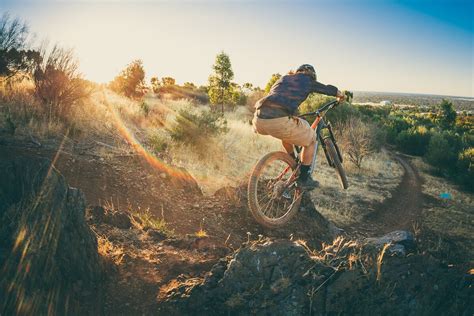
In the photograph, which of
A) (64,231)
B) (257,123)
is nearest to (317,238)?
(257,123)

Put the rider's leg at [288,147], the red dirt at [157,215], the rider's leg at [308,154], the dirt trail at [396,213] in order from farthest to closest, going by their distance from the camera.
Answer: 1. the dirt trail at [396,213]
2. the rider's leg at [288,147]
3. the rider's leg at [308,154]
4. the red dirt at [157,215]

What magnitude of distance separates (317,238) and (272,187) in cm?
138

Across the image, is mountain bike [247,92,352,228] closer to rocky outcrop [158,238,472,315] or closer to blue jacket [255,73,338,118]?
blue jacket [255,73,338,118]

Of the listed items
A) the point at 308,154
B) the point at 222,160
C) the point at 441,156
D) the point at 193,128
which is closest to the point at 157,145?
the point at 193,128

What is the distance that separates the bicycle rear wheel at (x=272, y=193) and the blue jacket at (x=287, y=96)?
0.68m

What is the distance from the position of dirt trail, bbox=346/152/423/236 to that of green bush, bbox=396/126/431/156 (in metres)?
10.9

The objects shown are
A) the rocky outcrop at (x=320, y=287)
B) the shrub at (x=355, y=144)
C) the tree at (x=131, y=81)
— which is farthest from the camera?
the tree at (x=131, y=81)

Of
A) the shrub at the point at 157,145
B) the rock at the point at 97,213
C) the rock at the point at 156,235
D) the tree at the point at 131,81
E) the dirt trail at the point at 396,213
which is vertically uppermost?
the tree at the point at 131,81

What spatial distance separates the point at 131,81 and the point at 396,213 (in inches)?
952

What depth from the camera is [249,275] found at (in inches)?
102

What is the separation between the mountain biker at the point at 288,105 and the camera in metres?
4.29

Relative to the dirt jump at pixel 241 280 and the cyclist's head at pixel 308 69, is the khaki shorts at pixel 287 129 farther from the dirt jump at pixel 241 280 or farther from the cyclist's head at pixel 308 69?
the dirt jump at pixel 241 280

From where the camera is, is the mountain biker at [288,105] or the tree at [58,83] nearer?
the mountain biker at [288,105]

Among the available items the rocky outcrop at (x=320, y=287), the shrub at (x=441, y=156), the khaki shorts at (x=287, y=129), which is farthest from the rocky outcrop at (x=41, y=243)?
the shrub at (x=441, y=156)
